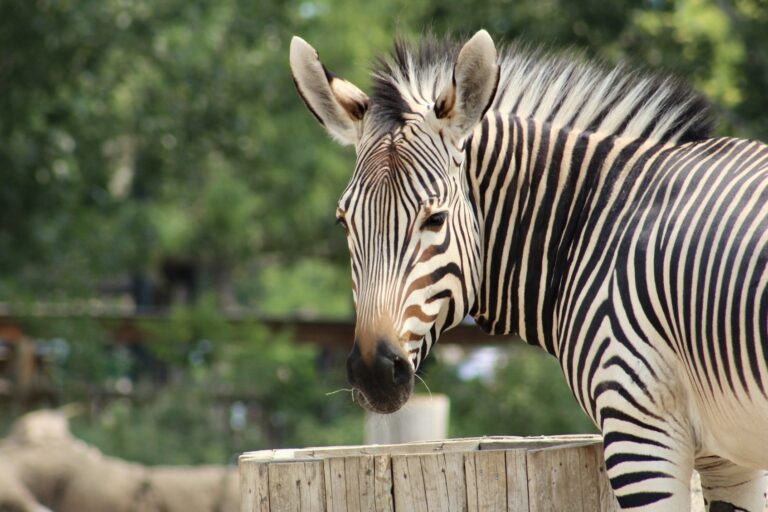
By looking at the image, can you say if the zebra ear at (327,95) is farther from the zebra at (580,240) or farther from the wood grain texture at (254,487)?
the wood grain texture at (254,487)

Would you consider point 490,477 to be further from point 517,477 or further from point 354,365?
point 354,365

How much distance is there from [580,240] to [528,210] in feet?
0.80

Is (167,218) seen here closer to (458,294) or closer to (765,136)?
(765,136)

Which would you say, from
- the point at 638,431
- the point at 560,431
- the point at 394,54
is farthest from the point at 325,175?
the point at 638,431

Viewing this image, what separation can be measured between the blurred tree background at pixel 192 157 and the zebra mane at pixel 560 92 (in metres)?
6.01

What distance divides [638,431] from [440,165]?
105cm

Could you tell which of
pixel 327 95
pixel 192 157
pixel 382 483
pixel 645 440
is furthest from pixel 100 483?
pixel 645 440

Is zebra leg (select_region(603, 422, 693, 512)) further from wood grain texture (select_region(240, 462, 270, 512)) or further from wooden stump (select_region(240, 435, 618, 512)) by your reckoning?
wood grain texture (select_region(240, 462, 270, 512))

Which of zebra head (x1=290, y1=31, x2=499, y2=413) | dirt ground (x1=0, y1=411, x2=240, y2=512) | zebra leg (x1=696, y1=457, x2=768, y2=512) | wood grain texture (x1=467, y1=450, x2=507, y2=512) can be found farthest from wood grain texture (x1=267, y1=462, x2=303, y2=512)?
dirt ground (x1=0, y1=411, x2=240, y2=512)

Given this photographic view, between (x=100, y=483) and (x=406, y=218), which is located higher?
(x=100, y=483)

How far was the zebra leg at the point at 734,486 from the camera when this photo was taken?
3494mm

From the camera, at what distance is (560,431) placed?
10859 mm

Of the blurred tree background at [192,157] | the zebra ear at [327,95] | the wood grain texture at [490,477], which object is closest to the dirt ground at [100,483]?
the blurred tree background at [192,157]

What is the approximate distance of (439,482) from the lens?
3539 millimetres
